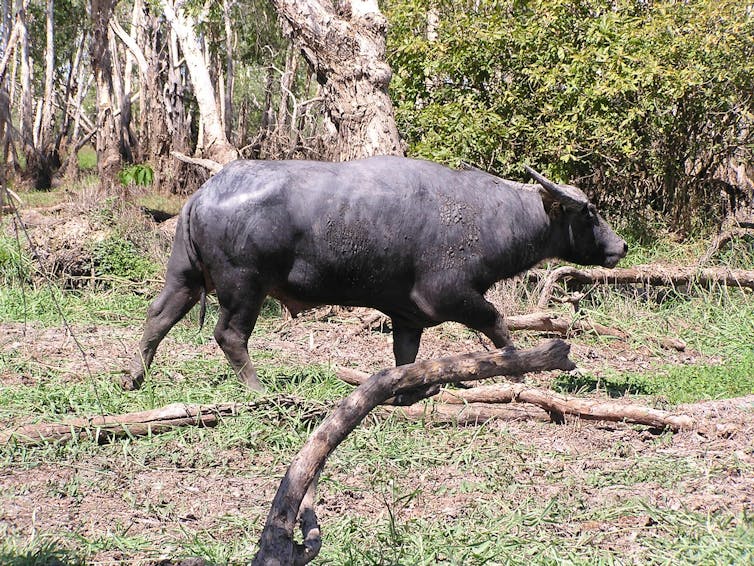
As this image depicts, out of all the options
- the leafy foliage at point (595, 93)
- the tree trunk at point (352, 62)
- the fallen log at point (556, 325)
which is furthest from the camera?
the leafy foliage at point (595, 93)

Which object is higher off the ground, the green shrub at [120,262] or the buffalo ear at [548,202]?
the buffalo ear at [548,202]

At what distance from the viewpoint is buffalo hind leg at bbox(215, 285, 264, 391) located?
19.7ft

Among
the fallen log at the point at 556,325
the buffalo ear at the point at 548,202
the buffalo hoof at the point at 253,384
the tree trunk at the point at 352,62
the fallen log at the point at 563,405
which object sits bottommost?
the fallen log at the point at 556,325

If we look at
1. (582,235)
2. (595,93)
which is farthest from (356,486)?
(595,93)

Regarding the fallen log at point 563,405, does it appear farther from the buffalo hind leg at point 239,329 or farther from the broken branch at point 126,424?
the buffalo hind leg at point 239,329

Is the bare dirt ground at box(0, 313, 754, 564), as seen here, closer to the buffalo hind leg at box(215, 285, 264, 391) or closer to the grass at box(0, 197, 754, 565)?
the grass at box(0, 197, 754, 565)

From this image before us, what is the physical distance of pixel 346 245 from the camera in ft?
19.5

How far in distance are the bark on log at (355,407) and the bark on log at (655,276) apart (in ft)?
13.5

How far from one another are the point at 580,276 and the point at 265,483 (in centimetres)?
566

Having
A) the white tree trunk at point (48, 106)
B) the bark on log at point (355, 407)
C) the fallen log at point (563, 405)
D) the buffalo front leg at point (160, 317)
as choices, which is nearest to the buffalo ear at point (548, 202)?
the fallen log at point (563, 405)

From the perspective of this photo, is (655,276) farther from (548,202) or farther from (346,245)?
(346,245)

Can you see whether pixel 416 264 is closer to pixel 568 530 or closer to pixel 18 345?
pixel 568 530

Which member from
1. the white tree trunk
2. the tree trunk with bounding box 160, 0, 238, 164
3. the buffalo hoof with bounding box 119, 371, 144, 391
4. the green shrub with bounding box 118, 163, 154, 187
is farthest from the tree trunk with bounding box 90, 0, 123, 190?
the buffalo hoof with bounding box 119, 371, 144, 391

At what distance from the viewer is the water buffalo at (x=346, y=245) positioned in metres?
5.87
